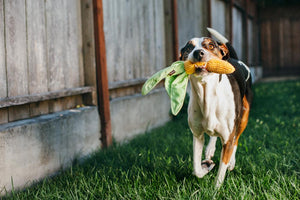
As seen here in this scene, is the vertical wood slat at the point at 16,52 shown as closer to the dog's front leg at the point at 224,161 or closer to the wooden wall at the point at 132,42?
the wooden wall at the point at 132,42

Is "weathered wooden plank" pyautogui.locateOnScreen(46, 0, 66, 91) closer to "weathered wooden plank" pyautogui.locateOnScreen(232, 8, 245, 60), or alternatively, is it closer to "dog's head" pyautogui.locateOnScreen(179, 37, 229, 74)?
"dog's head" pyautogui.locateOnScreen(179, 37, 229, 74)

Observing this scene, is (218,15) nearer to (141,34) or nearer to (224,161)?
(141,34)

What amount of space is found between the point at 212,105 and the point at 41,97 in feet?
5.31

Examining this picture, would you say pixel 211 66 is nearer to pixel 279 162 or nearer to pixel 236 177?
pixel 236 177

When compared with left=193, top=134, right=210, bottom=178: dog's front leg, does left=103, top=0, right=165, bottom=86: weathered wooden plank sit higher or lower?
higher

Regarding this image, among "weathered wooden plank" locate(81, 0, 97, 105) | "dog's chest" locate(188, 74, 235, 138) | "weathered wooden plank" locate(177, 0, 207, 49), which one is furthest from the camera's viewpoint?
"weathered wooden plank" locate(177, 0, 207, 49)

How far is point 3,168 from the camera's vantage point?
9.94 ft

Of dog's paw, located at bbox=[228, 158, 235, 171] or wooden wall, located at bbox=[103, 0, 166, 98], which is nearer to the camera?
dog's paw, located at bbox=[228, 158, 235, 171]

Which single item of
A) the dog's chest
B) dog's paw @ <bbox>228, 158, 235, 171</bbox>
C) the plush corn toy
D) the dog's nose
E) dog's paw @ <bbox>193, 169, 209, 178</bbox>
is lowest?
dog's paw @ <bbox>228, 158, 235, 171</bbox>

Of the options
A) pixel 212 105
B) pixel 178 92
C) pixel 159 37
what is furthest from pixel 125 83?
pixel 178 92

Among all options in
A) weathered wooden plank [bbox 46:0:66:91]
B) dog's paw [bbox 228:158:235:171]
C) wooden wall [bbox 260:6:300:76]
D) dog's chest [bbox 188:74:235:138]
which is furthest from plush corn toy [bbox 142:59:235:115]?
wooden wall [bbox 260:6:300:76]

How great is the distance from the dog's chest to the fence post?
1581 millimetres

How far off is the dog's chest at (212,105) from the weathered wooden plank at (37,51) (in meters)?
1.51

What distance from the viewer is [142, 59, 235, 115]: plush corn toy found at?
2.62m
